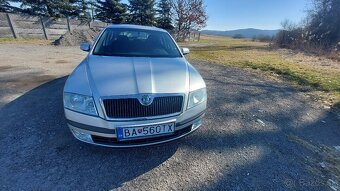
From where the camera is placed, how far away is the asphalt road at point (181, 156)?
83.4 inches

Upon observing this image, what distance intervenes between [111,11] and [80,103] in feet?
95.8

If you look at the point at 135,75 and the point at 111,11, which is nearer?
the point at 135,75

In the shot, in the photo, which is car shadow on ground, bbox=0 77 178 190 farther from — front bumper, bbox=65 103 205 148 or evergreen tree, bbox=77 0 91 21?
evergreen tree, bbox=77 0 91 21

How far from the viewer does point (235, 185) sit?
215 cm

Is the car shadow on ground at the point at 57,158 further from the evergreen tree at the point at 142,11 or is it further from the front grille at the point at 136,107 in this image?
the evergreen tree at the point at 142,11

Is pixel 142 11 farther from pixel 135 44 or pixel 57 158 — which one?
pixel 57 158

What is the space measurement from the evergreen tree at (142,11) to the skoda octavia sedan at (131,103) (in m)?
29.0

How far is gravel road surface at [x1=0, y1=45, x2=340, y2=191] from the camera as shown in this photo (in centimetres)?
212

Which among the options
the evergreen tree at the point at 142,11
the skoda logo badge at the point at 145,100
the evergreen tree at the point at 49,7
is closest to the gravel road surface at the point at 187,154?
the skoda logo badge at the point at 145,100

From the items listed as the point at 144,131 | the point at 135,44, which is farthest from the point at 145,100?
the point at 135,44

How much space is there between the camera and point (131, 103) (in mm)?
2174

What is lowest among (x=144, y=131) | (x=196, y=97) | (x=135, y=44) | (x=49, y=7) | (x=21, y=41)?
(x=21, y=41)

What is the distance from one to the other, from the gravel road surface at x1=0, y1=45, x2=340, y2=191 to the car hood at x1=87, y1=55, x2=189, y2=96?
83 centimetres

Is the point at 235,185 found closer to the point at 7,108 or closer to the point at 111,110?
the point at 111,110
